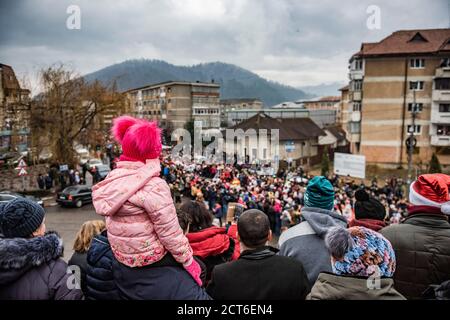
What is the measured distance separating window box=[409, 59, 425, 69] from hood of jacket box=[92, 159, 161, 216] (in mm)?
35420

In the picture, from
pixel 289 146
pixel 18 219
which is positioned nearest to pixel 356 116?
pixel 289 146

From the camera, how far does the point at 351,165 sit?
2288 centimetres

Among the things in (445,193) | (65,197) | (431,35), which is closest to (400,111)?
(431,35)

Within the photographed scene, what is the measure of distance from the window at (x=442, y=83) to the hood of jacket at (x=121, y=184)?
35.3 metres

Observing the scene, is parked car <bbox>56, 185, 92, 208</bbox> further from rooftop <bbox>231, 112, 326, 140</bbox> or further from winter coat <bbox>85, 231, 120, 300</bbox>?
rooftop <bbox>231, 112, 326, 140</bbox>

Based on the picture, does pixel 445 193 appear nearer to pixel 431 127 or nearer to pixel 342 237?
pixel 342 237

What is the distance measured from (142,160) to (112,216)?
39cm

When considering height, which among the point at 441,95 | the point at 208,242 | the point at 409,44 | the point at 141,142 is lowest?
the point at 208,242

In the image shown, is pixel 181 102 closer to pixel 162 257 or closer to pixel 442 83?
pixel 442 83

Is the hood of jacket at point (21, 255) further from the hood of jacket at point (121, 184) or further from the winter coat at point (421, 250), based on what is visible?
the winter coat at point (421, 250)

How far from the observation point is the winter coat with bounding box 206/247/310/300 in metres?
2.17

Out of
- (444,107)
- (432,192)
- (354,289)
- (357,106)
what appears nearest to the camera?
(354,289)

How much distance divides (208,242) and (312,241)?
0.82 m

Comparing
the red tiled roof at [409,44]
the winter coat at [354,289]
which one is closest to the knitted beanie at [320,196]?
the winter coat at [354,289]
